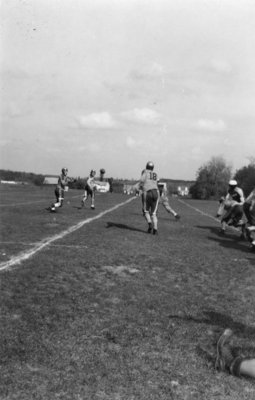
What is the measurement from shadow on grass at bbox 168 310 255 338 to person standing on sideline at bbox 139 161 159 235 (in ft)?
27.2

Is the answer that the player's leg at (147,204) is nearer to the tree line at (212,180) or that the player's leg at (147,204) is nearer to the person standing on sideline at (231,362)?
the person standing on sideline at (231,362)

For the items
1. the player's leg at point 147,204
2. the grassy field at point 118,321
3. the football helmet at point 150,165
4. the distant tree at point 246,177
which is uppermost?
the distant tree at point 246,177

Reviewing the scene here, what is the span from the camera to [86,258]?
28.5 ft

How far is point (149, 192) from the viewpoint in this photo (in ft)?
45.7

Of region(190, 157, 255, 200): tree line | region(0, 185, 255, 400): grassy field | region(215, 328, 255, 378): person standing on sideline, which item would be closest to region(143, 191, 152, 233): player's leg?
region(0, 185, 255, 400): grassy field

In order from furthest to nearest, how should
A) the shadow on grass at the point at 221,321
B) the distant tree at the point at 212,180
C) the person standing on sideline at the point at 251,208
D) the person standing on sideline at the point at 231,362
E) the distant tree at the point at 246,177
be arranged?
the distant tree at the point at 212,180 → the distant tree at the point at 246,177 → the person standing on sideline at the point at 251,208 → the shadow on grass at the point at 221,321 → the person standing on sideline at the point at 231,362

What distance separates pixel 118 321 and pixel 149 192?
8.98 m

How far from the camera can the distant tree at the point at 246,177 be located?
104 m

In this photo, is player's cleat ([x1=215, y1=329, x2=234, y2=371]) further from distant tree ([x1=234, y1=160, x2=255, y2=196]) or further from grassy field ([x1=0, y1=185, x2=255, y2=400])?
distant tree ([x1=234, y1=160, x2=255, y2=196])

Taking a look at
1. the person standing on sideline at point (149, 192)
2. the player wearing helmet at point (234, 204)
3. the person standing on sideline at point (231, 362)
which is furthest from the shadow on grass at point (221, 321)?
the player wearing helmet at point (234, 204)

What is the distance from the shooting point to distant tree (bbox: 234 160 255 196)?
340 feet

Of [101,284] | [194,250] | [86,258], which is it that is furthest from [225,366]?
[194,250]

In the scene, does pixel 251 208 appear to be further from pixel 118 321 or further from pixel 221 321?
pixel 118 321

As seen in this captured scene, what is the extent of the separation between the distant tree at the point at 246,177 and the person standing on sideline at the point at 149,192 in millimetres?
89307
